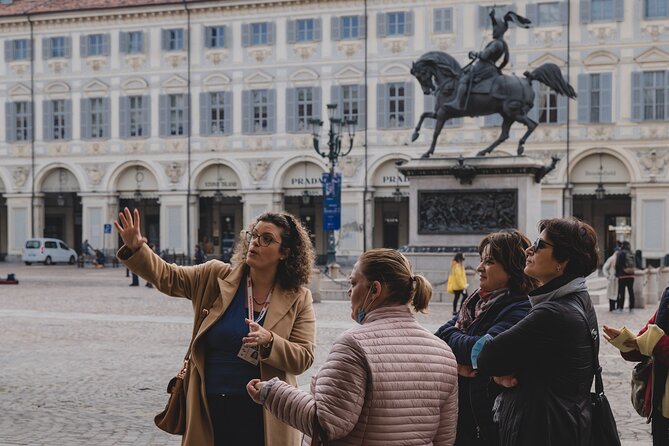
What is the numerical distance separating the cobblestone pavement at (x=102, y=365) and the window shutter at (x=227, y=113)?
22363 mm

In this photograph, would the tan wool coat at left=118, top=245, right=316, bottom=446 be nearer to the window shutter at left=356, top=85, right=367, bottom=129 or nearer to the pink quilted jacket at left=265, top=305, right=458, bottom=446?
the pink quilted jacket at left=265, top=305, right=458, bottom=446

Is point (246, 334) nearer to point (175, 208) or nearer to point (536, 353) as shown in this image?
point (536, 353)

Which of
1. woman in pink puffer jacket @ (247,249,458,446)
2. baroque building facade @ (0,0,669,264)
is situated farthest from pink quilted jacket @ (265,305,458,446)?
baroque building facade @ (0,0,669,264)

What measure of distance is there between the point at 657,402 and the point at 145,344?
34.3 ft

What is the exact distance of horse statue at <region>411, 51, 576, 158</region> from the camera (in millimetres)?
23703

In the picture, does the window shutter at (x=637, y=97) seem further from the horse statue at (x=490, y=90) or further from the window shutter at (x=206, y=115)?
the window shutter at (x=206, y=115)

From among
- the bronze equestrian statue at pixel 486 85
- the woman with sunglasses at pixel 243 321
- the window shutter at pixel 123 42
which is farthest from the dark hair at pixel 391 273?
the window shutter at pixel 123 42

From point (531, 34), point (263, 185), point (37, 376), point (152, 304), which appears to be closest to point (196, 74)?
point (263, 185)

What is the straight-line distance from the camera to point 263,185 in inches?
1789

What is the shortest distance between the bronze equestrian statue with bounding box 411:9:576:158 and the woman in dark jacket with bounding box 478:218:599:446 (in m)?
19.7

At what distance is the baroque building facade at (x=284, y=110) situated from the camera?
4041cm

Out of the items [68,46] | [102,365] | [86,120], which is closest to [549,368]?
[102,365]

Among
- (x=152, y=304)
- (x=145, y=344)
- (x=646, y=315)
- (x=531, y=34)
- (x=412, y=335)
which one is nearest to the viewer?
(x=412, y=335)

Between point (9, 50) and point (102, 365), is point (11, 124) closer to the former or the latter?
point (9, 50)
